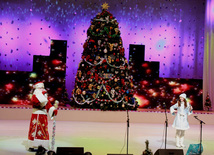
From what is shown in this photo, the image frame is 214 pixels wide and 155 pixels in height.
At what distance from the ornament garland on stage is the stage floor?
2005mm

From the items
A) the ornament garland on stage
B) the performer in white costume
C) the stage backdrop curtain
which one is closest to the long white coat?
the performer in white costume

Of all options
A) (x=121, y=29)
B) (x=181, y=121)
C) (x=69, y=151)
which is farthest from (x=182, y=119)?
(x=121, y=29)

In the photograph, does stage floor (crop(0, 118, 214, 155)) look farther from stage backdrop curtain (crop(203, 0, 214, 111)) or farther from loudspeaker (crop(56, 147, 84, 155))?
stage backdrop curtain (crop(203, 0, 214, 111))

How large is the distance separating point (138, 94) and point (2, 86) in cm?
625

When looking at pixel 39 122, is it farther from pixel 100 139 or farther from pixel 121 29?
pixel 121 29

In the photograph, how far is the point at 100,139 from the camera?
8.21 m

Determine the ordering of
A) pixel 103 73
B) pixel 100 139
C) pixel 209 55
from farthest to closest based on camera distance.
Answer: pixel 209 55 → pixel 103 73 → pixel 100 139

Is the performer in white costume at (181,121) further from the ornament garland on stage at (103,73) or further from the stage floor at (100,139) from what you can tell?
the ornament garland on stage at (103,73)

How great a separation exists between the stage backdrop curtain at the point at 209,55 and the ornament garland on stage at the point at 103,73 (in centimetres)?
471

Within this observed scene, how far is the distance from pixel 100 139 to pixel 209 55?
9299 mm

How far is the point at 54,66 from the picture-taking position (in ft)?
46.5

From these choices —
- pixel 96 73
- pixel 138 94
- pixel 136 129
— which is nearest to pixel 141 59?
pixel 138 94

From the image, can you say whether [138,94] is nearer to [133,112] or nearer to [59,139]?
[133,112]

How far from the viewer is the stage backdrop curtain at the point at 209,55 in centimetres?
1535
